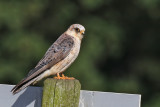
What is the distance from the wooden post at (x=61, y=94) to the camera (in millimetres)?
3270

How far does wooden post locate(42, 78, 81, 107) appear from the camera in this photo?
3.27 metres

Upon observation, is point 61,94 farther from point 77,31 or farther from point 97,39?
point 97,39

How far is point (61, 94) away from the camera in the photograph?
3.28 meters

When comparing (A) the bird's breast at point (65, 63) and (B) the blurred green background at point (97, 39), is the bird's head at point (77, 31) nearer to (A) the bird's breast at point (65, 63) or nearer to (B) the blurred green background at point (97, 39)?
(A) the bird's breast at point (65, 63)

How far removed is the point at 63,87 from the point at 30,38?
8037 millimetres

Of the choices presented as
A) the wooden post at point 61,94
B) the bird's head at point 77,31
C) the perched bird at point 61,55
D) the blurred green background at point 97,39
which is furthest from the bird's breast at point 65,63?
the blurred green background at point 97,39

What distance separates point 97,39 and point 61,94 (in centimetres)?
834

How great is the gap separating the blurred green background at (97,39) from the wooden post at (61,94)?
7.46m

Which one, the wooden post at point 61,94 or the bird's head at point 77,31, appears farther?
the bird's head at point 77,31

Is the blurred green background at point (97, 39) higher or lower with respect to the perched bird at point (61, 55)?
higher

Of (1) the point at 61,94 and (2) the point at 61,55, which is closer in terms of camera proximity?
(1) the point at 61,94

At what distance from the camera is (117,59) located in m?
13.4

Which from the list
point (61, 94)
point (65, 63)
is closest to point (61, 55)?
point (65, 63)

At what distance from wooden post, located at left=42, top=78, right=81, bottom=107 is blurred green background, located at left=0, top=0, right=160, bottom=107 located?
294 inches
